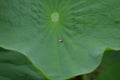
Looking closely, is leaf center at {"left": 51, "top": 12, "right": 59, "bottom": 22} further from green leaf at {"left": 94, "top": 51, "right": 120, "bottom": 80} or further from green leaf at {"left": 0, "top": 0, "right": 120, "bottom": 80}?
green leaf at {"left": 94, "top": 51, "right": 120, "bottom": 80}

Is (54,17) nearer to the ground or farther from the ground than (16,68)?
farther from the ground

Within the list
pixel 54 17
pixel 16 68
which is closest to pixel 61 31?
pixel 54 17

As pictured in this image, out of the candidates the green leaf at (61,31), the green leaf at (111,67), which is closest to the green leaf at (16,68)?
the green leaf at (61,31)

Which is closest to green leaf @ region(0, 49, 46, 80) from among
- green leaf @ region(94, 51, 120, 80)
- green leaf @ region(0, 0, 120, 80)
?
green leaf @ region(0, 0, 120, 80)

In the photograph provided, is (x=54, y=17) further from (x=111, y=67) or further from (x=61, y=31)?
(x=111, y=67)

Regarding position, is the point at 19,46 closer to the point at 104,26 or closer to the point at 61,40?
the point at 61,40

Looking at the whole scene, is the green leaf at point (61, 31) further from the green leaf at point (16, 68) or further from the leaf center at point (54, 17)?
the green leaf at point (16, 68)
